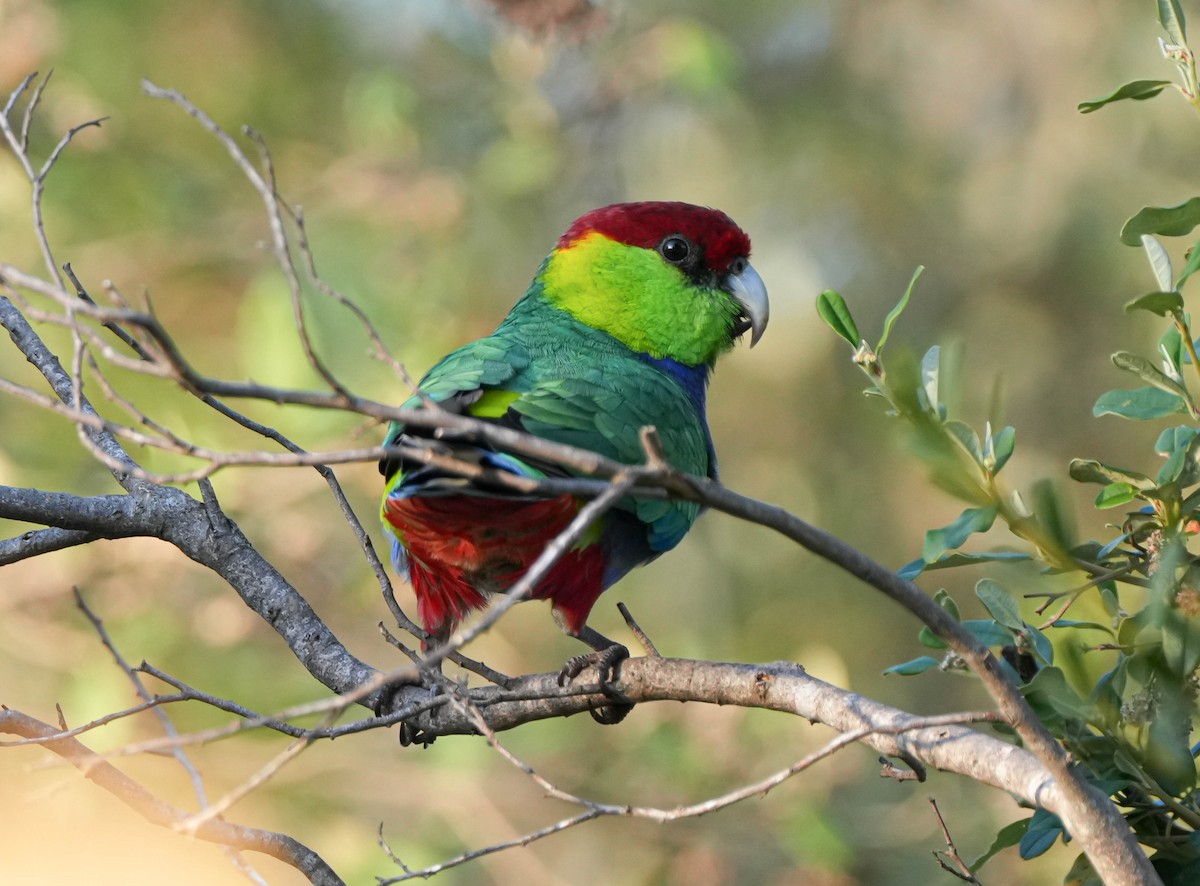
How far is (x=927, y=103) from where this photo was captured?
6.64 metres

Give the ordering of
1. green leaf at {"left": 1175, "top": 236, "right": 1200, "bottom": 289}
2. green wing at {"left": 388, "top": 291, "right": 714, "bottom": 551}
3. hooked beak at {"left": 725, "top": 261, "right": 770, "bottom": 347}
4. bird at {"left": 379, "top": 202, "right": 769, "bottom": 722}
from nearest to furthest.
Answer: green leaf at {"left": 1175, "top": 236, "right": 1200, "bottom": 289}, bird at {"left": 379, "top": 202, "right": 769, "bottom": 722}, green wing at {"left": 388, "top": 291, "right": 714, "bottom": 551}, hooked beak at {"left": 725, "top": 261, "right": 770, "bottom": 347}

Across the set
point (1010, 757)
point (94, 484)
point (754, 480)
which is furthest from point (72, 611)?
point (1010, 757)

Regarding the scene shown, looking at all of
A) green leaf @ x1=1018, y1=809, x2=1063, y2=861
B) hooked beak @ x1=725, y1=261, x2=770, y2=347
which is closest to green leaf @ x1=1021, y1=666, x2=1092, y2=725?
green leaf @ x1=1018, y1=809, x2=1063, y2=861

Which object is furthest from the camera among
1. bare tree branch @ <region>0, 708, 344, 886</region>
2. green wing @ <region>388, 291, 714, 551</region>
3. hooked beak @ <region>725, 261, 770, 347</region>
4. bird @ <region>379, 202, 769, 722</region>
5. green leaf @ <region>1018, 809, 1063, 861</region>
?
hooked beak @ <region>725, 261, 770, 347</region>

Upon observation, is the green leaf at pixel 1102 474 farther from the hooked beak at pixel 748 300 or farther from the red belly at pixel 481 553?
the hooked beak at pixel 748 300

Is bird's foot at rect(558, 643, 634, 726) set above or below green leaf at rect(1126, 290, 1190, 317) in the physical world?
above

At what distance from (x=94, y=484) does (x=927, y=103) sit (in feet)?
15.7

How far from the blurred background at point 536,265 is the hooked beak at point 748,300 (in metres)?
0.70

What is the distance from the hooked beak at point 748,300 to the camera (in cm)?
336

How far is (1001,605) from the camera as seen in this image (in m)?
1.53

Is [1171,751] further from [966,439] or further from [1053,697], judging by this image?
[966,439]

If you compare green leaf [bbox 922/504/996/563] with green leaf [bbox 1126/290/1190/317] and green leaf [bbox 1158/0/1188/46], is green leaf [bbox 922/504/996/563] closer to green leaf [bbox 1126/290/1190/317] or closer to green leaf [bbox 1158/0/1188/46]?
green leaf [bbox 1126/290/1190/317]

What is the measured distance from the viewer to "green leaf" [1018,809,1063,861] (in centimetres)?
156

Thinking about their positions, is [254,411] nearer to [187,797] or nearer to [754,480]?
[187,797]
